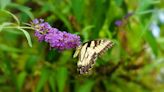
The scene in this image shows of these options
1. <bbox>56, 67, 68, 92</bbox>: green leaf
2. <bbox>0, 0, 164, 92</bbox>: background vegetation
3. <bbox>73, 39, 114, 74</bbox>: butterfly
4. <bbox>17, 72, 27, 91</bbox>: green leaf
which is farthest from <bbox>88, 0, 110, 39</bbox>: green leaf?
<bbox>73, 39, 114, 74</bbox>: butterfly

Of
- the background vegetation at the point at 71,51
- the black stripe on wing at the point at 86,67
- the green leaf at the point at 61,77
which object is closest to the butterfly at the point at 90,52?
the black stripe on wing at the point at 86,67

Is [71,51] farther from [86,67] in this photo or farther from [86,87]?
[86,67]

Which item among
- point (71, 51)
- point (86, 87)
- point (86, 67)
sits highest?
point (71, 51)

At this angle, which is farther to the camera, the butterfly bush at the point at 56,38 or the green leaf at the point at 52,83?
the green leaf at the point at 52,83

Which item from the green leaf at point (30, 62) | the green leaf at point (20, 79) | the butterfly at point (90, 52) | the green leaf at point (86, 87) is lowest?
the butterfly at point (90, 52)

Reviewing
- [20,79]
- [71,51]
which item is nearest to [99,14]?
[71,51]

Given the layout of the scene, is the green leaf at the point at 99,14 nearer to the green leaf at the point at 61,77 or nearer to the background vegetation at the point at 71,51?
the background vegetation at the point at 71,51

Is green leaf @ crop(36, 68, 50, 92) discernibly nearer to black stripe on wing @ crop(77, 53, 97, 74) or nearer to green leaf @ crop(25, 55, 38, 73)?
green leaf @ crop(25, 55, 38, 73)
